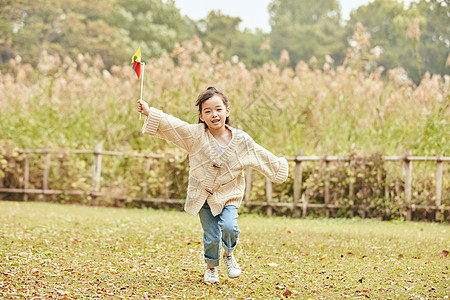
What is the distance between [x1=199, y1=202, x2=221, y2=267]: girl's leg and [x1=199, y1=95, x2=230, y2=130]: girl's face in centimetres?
59

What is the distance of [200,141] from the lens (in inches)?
161

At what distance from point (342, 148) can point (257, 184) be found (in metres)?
1.65

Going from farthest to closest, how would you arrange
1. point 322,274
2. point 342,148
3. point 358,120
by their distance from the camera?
1. point 358,120
2. point 342,148
3. point 322,274

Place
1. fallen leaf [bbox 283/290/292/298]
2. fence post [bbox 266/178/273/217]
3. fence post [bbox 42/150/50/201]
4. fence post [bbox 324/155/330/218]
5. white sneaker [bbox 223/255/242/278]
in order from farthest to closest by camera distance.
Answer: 1. fence post [bbox 42/150/50/201]
2. fence post [bbox 266/178/273/217]
3. fence post [bbox 324/155/330/218]
4. white sneaker [bbox 223/255/242/278]
5. fallen leaf [bbox 283/290/292/298]

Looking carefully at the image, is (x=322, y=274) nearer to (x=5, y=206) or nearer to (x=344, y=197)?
(x=344, y=197)

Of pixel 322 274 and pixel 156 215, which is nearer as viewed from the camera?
pixel 322 274

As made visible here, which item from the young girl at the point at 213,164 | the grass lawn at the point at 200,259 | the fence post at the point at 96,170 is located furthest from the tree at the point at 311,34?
the young girl at the point at 213,164

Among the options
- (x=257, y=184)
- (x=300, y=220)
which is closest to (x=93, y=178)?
(x=257, y=184)

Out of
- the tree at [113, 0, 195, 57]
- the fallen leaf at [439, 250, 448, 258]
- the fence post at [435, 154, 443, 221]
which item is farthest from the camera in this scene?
the tree at [113, 0, 195, 57]

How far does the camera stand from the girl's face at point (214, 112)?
3.99 meters

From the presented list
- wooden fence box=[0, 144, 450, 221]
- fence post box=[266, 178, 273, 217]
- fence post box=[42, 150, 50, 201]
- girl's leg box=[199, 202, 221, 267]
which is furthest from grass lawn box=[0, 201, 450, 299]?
fence post box=[42, 150, 50, 201]

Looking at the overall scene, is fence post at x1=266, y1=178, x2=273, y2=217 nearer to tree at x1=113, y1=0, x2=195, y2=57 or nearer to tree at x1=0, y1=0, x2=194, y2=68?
tree at x1=0, y1=0, x2=194, y2=68

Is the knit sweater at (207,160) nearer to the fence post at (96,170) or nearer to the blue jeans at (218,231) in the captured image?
the blue jeans at (218,231)

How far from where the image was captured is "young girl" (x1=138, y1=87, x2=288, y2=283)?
399cm
